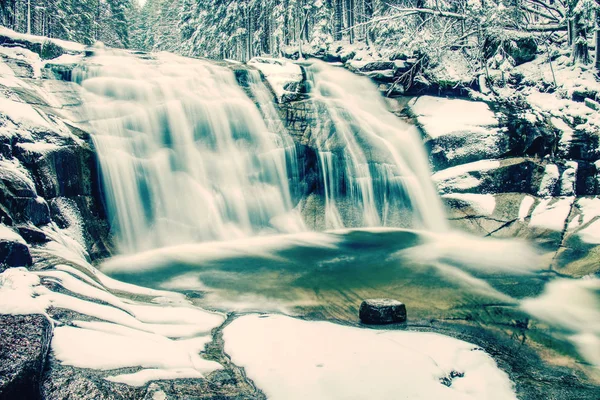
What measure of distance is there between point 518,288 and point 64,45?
16.4 metres

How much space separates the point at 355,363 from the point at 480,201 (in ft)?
28.1

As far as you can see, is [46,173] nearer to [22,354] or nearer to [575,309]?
[22,354]

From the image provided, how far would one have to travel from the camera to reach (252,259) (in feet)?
28.9

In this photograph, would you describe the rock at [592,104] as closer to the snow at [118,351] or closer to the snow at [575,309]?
the snow at [575,309]

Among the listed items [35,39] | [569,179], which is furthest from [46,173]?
[569,179]

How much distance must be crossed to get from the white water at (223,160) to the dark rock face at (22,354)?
7023 millimetres

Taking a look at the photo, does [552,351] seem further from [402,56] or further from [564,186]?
[402,56]

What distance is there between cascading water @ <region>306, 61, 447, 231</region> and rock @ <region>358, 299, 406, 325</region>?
610 cm

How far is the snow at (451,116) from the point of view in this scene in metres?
12.1

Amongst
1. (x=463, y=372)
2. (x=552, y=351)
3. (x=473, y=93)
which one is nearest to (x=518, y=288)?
(x=552, y=351)

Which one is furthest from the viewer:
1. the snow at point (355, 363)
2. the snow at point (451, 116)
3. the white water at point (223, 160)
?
the snow at point (451, 116)

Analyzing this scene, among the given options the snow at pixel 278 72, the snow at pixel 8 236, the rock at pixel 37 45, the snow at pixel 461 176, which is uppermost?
the rock at pixel 37 45

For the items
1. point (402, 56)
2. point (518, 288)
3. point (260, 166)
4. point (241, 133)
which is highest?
point (402, 56)

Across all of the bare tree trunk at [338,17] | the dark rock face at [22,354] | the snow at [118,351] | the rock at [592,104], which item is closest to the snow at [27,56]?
the snow at [118,351]
